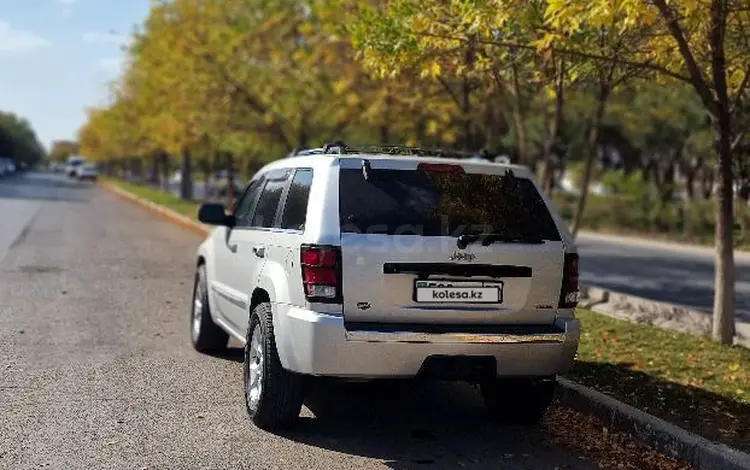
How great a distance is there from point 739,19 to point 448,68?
3278 millimetres

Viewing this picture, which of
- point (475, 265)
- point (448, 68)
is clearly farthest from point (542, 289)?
point (448, 68)

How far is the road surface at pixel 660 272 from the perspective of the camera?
45.2ft

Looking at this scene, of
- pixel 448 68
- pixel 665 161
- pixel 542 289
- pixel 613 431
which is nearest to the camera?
pixel 542 289

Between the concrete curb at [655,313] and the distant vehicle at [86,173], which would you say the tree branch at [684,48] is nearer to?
the concrete curb at [655,313]

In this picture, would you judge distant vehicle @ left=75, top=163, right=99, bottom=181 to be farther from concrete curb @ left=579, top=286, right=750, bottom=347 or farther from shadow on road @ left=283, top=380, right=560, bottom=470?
shadow on road @ left=283, top=380, right=560, bottom=470

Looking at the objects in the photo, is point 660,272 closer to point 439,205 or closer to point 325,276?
point 439,205

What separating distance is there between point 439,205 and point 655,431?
188 cm

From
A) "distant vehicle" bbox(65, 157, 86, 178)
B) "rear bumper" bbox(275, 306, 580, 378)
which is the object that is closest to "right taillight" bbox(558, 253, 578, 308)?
"rear bumper" bbox(275, 306, 580, 378)

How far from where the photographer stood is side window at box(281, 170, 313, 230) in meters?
5.56

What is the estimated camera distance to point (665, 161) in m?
44.5

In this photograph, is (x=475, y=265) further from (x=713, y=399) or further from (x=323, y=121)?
(x=323, y=121)

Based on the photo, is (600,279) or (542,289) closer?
(542,289)

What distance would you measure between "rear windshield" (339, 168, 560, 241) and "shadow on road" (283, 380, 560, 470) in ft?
3.37

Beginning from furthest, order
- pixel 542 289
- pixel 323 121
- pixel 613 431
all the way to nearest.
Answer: pixel 323 121
pixel 613 431
pixel 542 289
